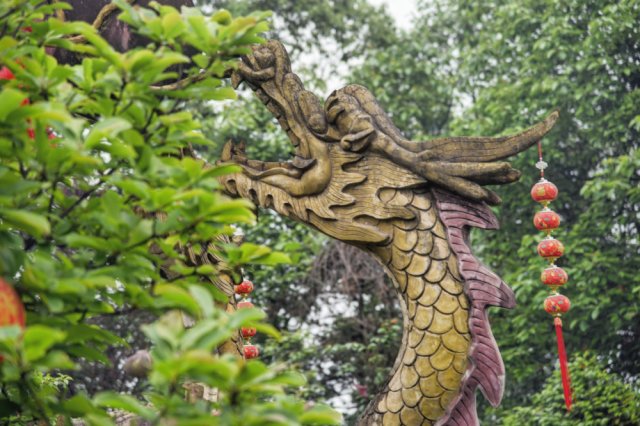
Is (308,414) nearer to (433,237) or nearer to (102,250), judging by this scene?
(102,250)

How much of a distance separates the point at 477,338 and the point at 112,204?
1.33m

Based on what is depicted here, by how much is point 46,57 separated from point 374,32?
971 cm

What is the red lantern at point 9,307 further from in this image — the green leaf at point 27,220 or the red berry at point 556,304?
the red berry at point 556,304

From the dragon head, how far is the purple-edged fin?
0.15 metres

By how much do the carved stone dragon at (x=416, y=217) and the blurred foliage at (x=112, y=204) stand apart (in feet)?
3.06

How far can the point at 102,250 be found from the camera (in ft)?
6.33

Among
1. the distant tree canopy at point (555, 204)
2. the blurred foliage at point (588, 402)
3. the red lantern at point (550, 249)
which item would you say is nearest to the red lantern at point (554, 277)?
the red lantern at point (550, 249)

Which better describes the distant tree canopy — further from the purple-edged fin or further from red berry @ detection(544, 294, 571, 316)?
the purple-edged fin

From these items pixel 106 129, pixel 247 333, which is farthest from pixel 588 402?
pixel 106 129

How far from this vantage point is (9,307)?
177 centimetres

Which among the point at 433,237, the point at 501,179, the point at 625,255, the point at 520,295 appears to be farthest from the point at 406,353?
the point at 625,255

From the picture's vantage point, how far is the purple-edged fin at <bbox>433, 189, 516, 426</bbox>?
2852 millimetres

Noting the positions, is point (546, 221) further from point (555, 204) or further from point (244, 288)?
point (555, 204)

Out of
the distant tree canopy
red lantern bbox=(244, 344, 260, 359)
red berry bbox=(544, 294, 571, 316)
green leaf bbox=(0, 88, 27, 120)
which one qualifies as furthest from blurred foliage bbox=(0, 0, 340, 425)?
the distant tree canopy
